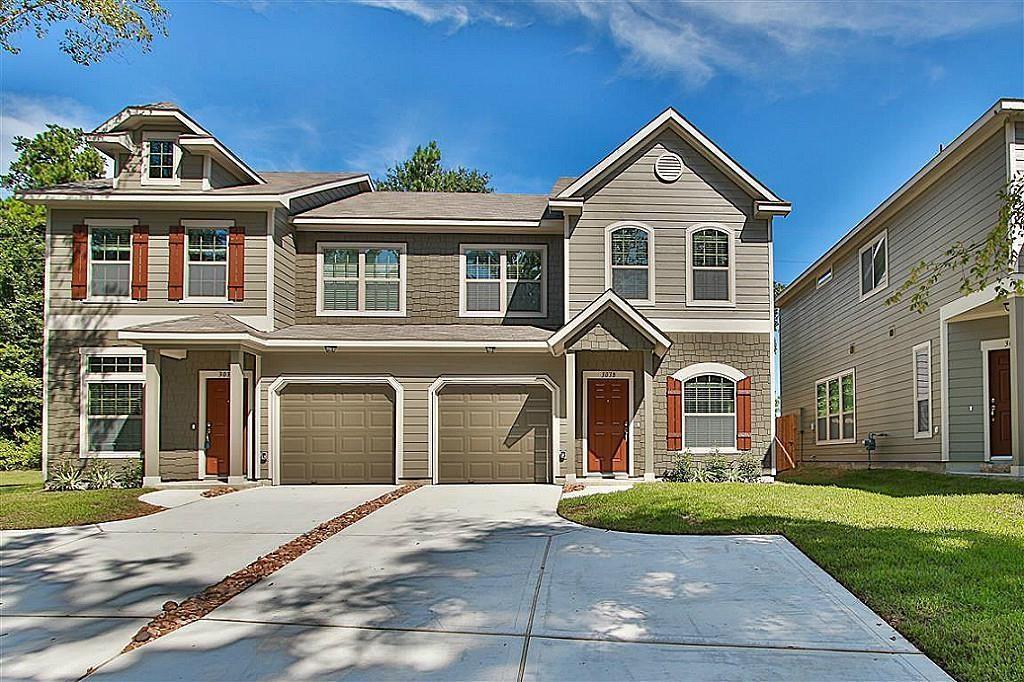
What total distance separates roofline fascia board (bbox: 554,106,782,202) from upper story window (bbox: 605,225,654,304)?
1175 millimetres

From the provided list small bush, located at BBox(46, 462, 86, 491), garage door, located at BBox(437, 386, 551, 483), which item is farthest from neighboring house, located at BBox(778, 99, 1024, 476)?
small bush, located at BBox(46, 462, 86, 491)

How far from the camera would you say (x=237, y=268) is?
16750mm

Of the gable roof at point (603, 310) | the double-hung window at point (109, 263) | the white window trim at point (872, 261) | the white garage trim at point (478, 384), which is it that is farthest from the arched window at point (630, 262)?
the double-hung window at point (109, 263)

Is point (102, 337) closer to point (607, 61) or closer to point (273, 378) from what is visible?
point (273, 378)

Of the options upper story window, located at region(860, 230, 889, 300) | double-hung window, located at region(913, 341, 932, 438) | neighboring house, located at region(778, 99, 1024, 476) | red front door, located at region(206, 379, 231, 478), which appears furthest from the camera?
upper story window, located at region(860, 230, 889, 300)

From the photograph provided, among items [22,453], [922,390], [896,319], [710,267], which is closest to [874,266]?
[896,319]

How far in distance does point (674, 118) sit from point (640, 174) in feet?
4.28

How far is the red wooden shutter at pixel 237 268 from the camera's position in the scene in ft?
54.9

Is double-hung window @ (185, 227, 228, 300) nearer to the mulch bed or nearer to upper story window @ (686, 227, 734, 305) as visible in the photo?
the mulch bed

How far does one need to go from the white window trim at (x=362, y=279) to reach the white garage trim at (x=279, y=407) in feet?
5.29

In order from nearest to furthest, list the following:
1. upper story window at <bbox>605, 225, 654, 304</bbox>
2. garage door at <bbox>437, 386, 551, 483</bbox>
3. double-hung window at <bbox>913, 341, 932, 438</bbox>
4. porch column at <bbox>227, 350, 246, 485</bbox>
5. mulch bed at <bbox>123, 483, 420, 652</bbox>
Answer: mulch bed at <bbox>123, 483, 420, 652</bbox> < porch column at <bbox>227, 350, 246, 485</bbox> < double-hung window at <bbox>913, 341, 932, 438</bbox> < garage door at <bbox>437, 386, 551, 483</bbox> < upper story window at <bbox>605, 225, 654, 304</bbox>

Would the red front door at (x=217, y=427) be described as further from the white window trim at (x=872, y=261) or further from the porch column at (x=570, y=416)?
the white window trim at (x=872, y=261)

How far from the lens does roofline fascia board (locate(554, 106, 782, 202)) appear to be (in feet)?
56.1

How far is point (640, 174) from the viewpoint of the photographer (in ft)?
57.1
